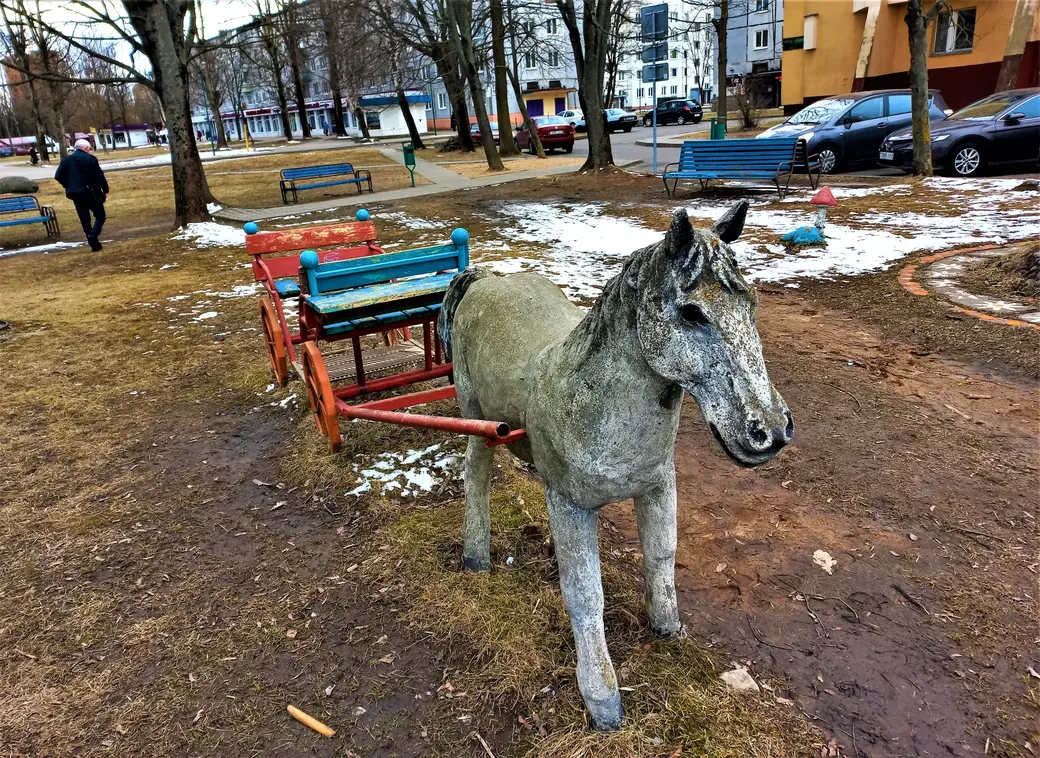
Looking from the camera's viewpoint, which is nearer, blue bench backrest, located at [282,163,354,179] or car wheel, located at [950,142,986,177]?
car wheel, located at [950,142,986,177]

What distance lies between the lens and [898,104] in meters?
14.7

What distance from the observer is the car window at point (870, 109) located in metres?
14.8

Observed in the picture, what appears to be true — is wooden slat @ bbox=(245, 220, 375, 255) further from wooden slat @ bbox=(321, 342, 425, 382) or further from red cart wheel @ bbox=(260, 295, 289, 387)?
wooden slat @ bbox=(321, 342, 425, 382)

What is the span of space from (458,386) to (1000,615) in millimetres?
2455

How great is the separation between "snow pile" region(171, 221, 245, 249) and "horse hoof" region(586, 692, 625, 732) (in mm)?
11745

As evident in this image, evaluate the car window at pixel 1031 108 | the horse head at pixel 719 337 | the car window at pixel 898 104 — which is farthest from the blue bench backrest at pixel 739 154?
the horse head at pixel 719 337

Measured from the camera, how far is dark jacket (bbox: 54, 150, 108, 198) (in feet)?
40.4

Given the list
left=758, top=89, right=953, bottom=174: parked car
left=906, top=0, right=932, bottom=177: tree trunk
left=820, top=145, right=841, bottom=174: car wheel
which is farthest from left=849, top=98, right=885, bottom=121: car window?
left=906, top=0, right=932, bottom=177: tree trunk

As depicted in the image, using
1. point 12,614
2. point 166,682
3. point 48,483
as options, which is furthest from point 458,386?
point 48,483

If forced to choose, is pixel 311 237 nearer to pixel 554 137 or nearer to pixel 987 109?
pixel 987 109

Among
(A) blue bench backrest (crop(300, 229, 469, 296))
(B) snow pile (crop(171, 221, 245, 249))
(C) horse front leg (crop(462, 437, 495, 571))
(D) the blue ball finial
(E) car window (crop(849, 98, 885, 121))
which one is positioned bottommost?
(C) horse front leg (crop(462, 437, 495, 571))

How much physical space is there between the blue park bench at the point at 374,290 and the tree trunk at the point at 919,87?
11.5m

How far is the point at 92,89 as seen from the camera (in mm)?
62000

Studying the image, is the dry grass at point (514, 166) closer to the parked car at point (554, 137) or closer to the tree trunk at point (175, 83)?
the parked car at point (554, 137)
